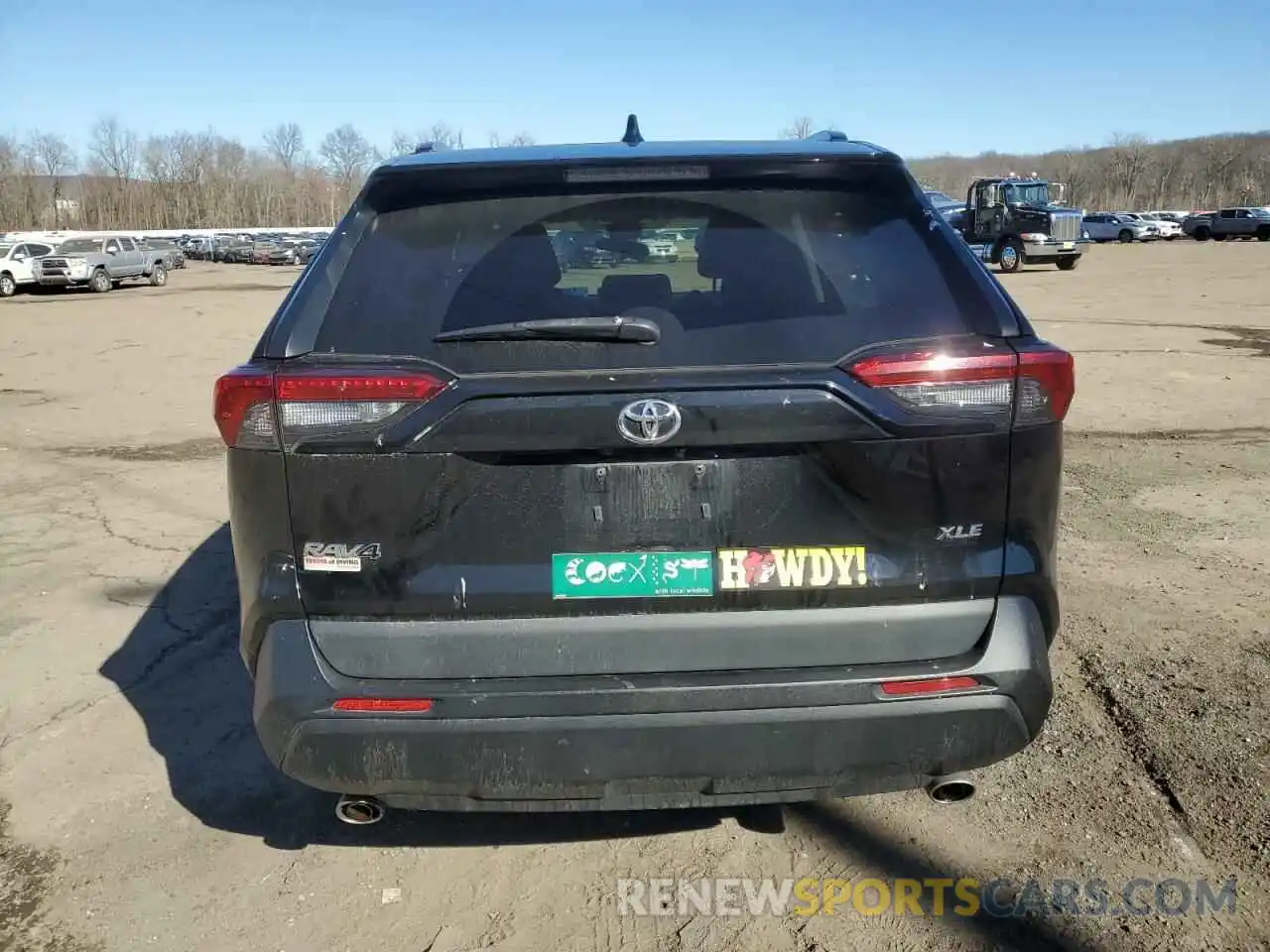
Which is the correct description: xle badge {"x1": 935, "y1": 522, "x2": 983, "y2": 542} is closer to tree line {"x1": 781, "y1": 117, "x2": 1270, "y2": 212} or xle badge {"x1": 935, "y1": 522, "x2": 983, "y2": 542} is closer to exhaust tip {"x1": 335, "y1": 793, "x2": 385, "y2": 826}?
exhaust tip {"x1": 335, "y1": 793, "x2": 385, "y2": 826}

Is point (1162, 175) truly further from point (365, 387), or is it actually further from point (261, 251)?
point (365, 387)

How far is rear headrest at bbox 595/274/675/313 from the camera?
95.7 inches

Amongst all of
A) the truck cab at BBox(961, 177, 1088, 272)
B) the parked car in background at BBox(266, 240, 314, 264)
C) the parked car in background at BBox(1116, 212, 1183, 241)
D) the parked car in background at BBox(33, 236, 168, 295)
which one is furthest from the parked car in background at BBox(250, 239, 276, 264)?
the parked car in background at BBox(1116, 212, 1183, 241)

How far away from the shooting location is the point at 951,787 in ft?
8.41

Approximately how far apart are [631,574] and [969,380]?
89 cm

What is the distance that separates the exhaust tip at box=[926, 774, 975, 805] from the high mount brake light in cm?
153

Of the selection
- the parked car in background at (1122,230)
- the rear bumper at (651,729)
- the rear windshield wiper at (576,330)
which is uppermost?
the parked car in background at (1122,230)

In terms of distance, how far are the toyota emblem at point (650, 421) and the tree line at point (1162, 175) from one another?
142276mm

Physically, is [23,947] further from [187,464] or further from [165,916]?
[187,464]

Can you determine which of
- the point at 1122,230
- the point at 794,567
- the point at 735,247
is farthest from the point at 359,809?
the point at 1122,230

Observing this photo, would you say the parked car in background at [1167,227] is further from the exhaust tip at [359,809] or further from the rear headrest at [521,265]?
A: the exhaust tip at [359,809]

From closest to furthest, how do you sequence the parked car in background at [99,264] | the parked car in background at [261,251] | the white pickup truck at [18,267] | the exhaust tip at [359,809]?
the exhaust tip at [359,809]
the white pickup truck at [18,267]
the parked car in background at [99,264]
the parked car in background at [261,251]

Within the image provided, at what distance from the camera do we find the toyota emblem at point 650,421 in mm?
2242

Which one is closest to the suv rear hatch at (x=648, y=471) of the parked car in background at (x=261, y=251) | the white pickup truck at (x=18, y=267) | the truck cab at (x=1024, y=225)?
the truck cab at (x=1024, y=225)
